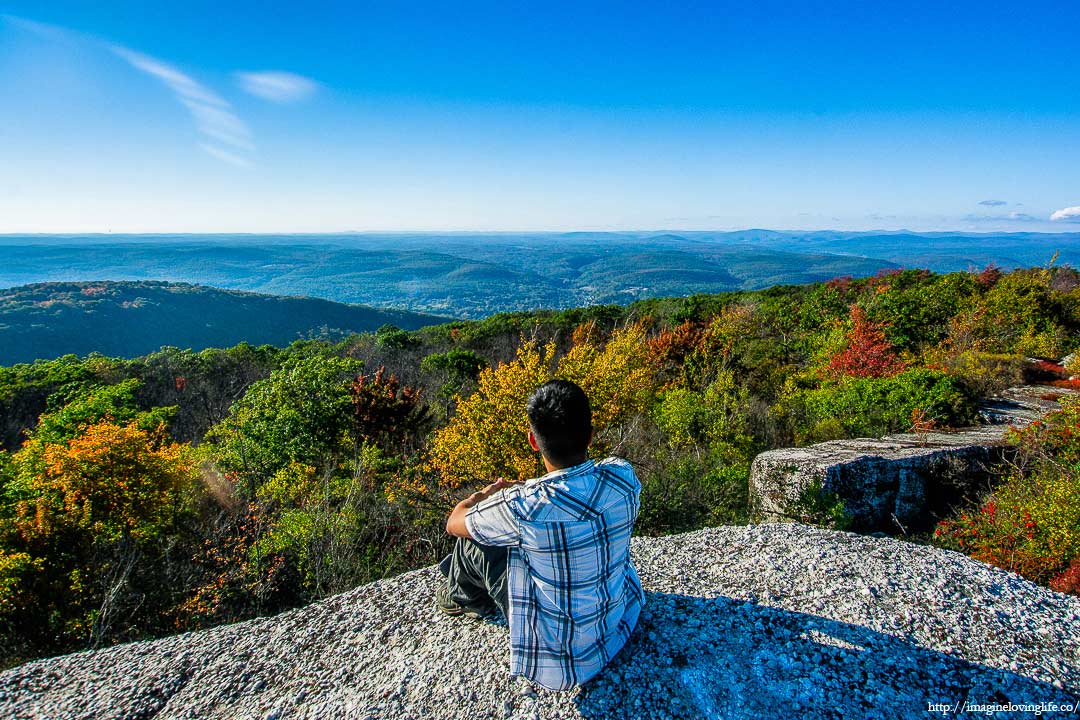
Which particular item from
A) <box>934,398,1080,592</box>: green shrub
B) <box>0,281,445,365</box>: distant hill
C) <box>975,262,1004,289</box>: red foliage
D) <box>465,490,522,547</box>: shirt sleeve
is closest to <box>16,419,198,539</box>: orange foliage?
<box>465,490,522,547</box>: shirt sleeve

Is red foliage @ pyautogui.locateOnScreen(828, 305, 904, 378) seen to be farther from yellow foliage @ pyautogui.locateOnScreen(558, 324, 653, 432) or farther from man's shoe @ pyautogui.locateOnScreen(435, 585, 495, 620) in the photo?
man's shoe @ pyautogui.locateOnScreen(435, 585, 495, 620)

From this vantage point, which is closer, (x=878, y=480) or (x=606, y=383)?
(x=878, y=480)

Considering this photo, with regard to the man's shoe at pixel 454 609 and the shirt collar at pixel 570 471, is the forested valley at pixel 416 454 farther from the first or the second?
the shirt collar at pixel 570 471

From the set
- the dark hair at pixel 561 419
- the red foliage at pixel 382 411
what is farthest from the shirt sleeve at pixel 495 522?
the red foliage at pixel 382 411

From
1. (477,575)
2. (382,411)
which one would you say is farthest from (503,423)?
(382,411)

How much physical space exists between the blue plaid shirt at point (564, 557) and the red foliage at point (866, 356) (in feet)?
43.5

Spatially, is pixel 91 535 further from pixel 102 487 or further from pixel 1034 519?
pixel 1034 519

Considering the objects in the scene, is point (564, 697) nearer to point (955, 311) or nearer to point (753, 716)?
point (753, 716)

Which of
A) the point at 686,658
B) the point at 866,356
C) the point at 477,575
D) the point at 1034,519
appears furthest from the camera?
the point at 866,356

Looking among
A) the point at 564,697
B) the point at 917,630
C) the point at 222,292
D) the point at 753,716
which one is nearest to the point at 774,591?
the point at 917,630

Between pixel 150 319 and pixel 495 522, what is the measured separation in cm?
9127

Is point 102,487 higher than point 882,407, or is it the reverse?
point 882,407

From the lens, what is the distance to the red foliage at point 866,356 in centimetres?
1375

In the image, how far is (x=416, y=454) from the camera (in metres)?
12.9
